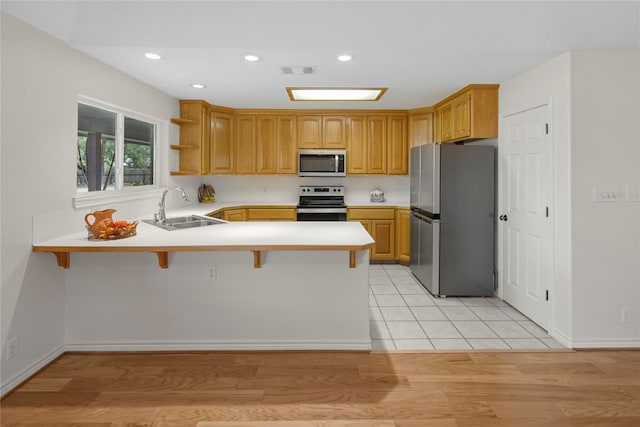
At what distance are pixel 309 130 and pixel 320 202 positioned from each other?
1055 mm

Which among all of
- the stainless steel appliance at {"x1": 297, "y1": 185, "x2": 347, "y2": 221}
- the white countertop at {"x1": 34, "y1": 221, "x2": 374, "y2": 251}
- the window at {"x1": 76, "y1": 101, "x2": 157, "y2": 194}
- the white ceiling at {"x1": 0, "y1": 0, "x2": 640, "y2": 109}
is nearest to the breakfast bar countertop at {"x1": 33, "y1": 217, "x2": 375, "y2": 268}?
the white countertop at {"x1": 34, "y1": 221, "x2": 374, "y2": 251}

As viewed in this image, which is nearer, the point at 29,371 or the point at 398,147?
the point at 29,371

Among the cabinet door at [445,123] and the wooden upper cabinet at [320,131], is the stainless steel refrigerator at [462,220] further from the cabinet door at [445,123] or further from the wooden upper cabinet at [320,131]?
Result: the wooden upper cabinet at [320,131]

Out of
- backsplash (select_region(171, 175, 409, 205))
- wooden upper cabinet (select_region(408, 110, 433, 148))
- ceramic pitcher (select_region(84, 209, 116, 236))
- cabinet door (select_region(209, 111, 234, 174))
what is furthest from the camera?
backsplash (select_region(171, 175, 409, 205))

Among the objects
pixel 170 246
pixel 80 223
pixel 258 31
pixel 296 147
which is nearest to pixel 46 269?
pixel 80 223

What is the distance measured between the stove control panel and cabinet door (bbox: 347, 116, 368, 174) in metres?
0.35

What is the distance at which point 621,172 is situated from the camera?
9.60 ft

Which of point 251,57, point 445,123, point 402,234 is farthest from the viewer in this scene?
point 402,234

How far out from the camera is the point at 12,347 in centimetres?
236

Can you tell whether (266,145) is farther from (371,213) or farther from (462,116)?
(462,116)

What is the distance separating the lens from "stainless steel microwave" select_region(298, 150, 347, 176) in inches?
223

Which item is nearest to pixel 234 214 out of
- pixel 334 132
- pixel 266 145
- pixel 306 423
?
pixel 266 145

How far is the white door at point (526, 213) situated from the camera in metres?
3.31

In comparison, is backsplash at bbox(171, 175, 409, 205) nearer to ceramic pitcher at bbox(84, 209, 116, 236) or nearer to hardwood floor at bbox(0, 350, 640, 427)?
ceramic pitcher at bbox(84, 209, 116, 236)
